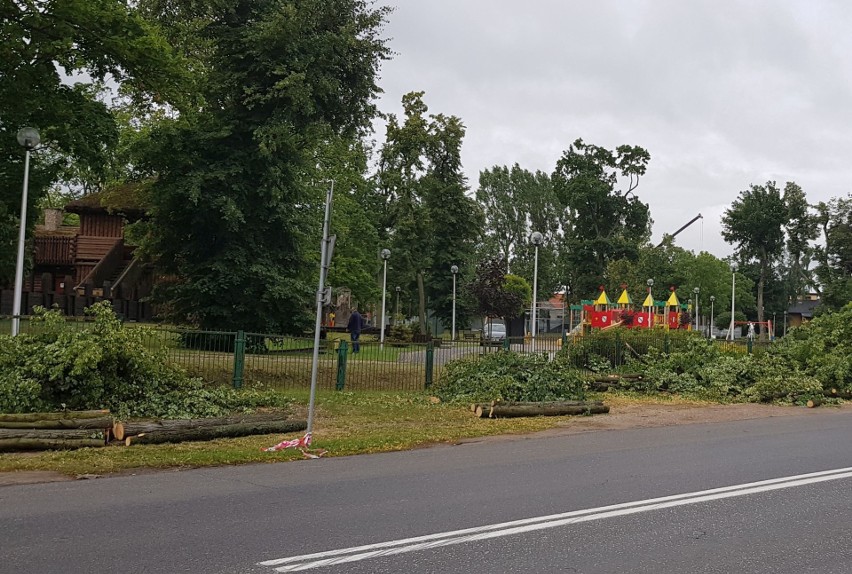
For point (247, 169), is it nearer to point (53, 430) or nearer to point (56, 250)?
point (53, 430)

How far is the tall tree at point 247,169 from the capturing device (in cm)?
2331

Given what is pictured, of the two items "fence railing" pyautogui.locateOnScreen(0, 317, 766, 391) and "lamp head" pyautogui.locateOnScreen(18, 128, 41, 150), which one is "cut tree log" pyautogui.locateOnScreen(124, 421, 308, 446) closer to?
"fence railing" pyautogui.locateOnScreen(0, 317, 766, 391)

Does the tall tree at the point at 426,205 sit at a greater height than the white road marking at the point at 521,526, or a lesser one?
greater

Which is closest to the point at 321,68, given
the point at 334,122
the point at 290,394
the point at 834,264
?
the point at 334,122

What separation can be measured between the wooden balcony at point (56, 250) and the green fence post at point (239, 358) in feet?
84.6

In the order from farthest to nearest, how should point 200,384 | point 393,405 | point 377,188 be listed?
point 377,188 < point 393,405 < point 200,384

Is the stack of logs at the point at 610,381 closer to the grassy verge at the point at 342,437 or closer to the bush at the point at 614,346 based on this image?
the bush at the point at 614,346

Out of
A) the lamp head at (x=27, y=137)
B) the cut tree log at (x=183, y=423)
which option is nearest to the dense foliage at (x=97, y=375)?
the cut tree log at (x=183, y=423)

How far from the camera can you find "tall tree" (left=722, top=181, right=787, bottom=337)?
253ft

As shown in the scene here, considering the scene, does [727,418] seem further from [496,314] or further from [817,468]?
[496,314]

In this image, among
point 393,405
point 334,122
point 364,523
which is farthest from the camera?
point 334,122

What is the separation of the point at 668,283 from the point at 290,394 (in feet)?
206

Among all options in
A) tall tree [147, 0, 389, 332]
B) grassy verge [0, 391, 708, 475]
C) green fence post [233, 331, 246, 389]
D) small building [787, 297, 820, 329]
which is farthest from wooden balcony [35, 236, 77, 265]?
small building [787, 297, 820, 329]

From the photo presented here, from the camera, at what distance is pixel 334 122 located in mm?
28188
